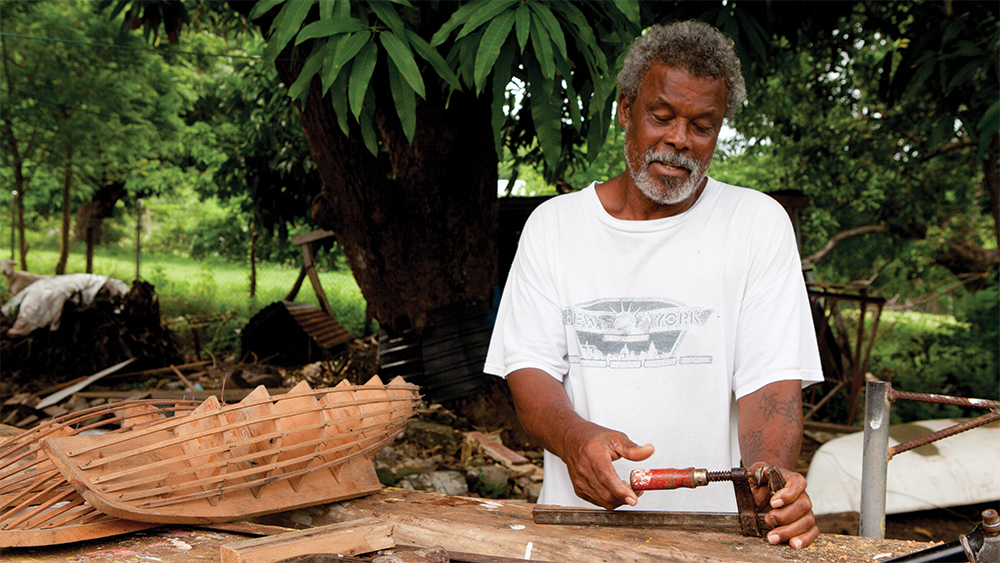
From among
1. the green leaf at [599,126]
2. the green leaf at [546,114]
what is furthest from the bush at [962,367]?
the green leaf at [546,114]

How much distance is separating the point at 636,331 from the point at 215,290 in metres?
10.4

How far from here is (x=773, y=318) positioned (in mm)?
1579

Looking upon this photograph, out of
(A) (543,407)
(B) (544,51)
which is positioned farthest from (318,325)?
(A) (543,407)

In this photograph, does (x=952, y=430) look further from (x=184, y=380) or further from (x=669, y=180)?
(x=184, y=380)

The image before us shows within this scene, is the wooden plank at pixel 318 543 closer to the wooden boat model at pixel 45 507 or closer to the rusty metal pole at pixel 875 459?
the wooden boat model at pixel 45 507

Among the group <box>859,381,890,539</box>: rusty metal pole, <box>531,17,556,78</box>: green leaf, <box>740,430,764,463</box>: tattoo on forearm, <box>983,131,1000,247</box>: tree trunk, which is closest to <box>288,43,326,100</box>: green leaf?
<box>531,17,556,78</box>: green leaf

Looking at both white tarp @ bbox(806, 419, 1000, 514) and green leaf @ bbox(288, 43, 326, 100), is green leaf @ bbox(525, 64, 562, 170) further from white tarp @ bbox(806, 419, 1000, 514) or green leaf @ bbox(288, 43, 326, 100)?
white tarp @ bbox(806, 419, 1000, 514)

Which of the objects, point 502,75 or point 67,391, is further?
point 67,391

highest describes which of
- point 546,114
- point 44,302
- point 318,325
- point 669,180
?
point 546,114

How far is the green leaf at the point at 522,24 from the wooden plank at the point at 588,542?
4.63ft

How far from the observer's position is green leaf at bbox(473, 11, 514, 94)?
7.08 feet

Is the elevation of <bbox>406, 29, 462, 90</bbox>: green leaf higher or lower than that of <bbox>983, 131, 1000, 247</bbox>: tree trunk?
higher

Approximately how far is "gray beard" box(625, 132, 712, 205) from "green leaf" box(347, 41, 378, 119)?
1.01 meters

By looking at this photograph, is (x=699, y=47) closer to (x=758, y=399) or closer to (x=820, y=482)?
(x=758, y=399)
